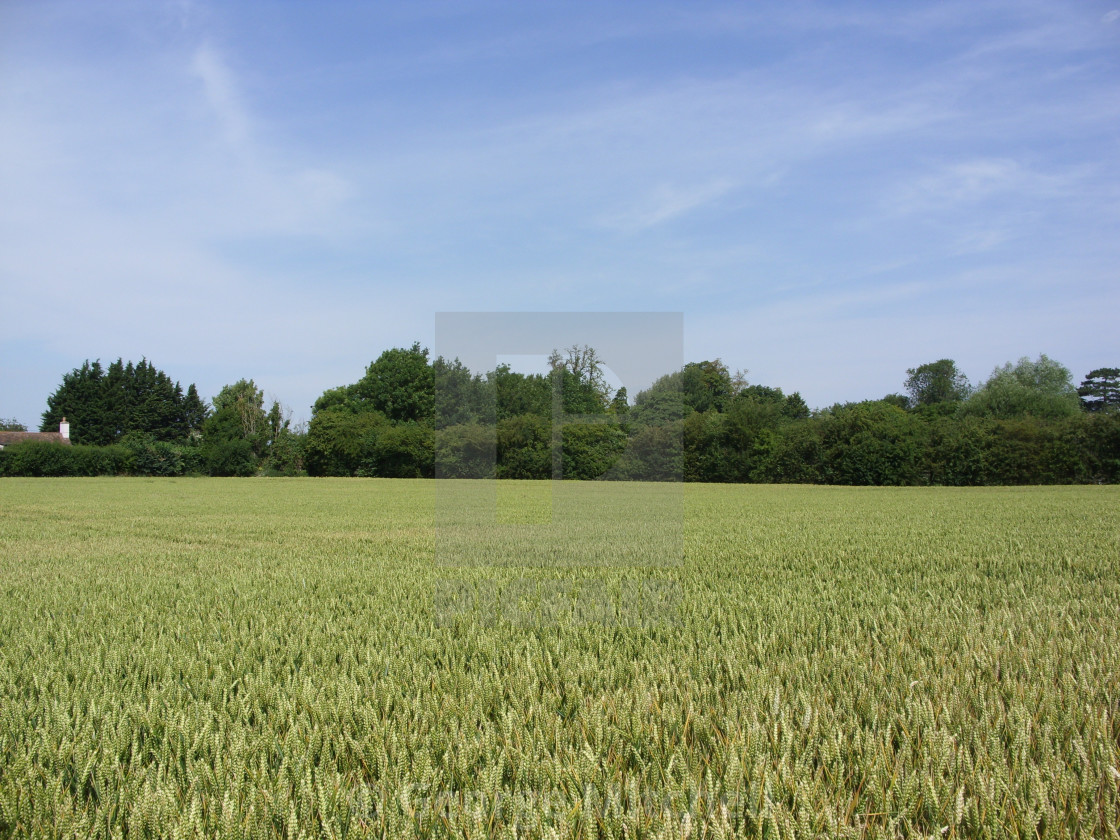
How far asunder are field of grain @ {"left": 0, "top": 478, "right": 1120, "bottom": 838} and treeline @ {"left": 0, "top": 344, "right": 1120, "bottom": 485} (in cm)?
155

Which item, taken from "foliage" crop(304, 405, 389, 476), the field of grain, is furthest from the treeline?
the field of grain

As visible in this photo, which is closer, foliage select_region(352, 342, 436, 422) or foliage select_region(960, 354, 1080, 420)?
foliage select_region(960, 354, 1080, 420)

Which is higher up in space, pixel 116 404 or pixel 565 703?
pixel 116 404

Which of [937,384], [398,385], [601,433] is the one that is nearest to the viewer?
[601,433]

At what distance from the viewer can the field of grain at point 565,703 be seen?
1355mm

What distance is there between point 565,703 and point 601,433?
397cm

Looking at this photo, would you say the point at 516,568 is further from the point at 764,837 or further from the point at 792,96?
the point at 792,96

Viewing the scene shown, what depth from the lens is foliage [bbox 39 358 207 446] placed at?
188 feet

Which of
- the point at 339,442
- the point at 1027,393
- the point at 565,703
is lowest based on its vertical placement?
the point at 565,703

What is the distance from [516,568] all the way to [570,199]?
574 centimetres

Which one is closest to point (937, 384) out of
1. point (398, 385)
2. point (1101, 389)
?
point (1101, 389)

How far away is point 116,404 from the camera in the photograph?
191 ft

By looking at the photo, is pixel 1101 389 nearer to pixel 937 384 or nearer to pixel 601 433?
pixel 937 384

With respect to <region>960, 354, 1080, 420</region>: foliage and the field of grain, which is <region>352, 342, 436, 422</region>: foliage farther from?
the field of grain
